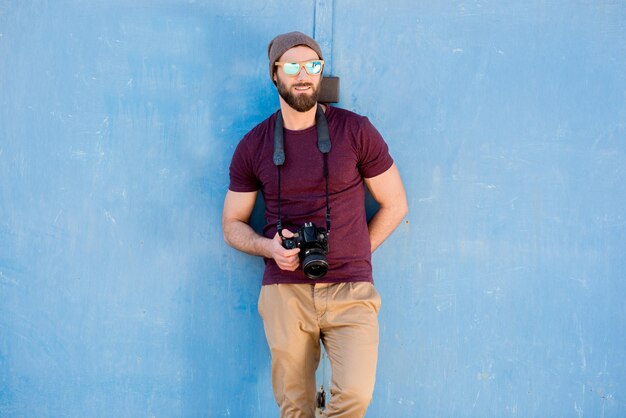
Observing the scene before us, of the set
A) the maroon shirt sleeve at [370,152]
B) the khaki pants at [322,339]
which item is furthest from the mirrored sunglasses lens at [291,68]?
the khaki pants at [322,339]

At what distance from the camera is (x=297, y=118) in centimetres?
279

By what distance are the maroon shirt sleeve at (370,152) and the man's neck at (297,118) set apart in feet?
0.67

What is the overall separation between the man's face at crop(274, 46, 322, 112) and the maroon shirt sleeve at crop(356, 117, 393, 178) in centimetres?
23

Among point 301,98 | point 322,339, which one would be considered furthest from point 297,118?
point 322,339

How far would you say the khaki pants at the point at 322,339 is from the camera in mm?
2582

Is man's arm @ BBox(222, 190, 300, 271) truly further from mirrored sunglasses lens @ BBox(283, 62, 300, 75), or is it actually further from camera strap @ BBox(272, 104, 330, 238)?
mirrored sunglasses lens @ BBox(283, 62, 300, 75)

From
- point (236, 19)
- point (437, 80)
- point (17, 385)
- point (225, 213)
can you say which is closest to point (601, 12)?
point (437, 80)

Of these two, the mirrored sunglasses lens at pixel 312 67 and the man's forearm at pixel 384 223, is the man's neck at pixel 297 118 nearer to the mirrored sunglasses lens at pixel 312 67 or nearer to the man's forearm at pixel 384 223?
the mirrored sunglasses lens at pixel 312 67

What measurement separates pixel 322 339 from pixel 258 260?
1.73 ft

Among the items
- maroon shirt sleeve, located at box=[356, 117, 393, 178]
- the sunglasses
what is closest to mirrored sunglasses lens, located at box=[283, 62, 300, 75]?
the sunglasses

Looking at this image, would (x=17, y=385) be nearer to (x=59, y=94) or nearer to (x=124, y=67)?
(x=59, y=94)

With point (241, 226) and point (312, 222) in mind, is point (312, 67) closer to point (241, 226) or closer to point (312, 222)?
point (312, 222)

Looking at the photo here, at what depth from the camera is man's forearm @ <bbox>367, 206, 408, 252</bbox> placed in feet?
9.45

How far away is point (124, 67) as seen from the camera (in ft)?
10.1
